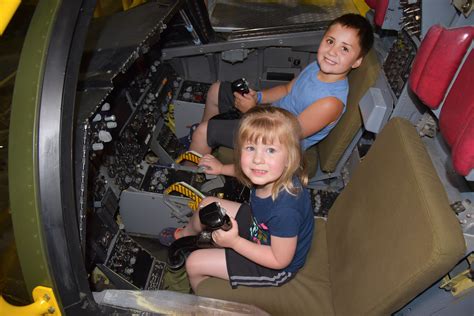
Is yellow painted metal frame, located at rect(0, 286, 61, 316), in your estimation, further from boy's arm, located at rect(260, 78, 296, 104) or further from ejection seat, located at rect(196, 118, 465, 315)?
boy's arm, located at rect(260, 78, 296, 104)

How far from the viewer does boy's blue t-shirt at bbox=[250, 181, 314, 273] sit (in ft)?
4.16

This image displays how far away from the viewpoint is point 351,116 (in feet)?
5.67

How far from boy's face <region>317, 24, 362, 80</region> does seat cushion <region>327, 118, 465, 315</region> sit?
545 millimetres

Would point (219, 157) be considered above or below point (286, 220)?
below

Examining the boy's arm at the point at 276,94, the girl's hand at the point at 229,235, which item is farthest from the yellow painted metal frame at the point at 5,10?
the boy's arm at the point at 276,94

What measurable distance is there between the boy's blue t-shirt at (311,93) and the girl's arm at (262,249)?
0.65 meters

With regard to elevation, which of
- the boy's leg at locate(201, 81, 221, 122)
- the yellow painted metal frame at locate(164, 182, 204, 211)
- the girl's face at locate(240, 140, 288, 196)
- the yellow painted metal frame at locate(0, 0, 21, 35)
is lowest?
the yellow painted metal frame at locate(164, 182, 204, 211)

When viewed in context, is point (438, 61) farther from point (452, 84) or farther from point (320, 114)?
point (320, 114)

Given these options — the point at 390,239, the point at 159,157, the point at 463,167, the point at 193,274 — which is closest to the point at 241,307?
the point at 193,274

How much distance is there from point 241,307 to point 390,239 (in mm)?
505

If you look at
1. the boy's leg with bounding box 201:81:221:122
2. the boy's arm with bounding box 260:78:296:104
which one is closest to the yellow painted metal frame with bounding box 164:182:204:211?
the boy's leg with bounding box 201:81:221:122

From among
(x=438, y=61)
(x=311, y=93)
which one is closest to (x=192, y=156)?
(x=311, y=93)

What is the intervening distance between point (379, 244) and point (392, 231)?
7 cm

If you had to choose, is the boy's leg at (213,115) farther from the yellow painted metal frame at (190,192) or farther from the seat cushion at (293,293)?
the seat cushion at (293,293)
